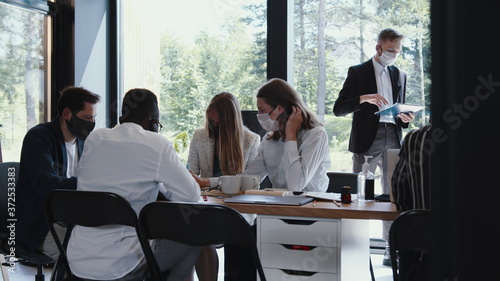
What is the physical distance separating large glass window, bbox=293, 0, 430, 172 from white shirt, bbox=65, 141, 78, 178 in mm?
2283

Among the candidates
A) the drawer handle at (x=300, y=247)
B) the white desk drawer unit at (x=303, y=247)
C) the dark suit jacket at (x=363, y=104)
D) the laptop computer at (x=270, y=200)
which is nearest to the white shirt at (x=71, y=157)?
the laptop computer at (x=270, y=200)

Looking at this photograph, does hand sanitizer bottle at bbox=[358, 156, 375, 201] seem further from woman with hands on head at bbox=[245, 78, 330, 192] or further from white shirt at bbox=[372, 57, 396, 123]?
white shirt at bbox=[372, 57, 396, 123]

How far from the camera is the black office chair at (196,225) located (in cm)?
180

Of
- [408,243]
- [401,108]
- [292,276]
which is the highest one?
[401,108]

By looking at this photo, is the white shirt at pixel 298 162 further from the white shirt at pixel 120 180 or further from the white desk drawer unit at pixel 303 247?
the white shirt at pixel 120 180

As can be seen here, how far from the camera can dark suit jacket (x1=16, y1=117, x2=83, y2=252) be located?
8.35ft

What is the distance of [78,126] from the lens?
2902mm

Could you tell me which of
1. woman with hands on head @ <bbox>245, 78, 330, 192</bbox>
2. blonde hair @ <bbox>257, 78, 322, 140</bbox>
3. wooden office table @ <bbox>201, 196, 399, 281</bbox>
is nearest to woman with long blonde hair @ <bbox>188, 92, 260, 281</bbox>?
woman with hands on head @ <bbox>245, 78, 330, 192</bbox>

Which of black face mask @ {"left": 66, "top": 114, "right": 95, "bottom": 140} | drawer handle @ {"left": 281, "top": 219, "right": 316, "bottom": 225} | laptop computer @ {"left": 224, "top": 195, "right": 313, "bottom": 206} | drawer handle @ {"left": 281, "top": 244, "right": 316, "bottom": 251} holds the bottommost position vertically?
drawer handle @ {"left": 281, "top": 244, "right": 316, "bottom": 251}

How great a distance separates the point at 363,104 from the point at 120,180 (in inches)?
93.4

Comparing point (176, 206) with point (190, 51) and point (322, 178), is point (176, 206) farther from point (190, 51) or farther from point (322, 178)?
point (190, 51)

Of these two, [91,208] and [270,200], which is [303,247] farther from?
[91,208]

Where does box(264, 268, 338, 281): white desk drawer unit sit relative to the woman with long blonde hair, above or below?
below

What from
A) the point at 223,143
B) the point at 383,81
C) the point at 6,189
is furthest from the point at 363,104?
the point at 6,189
